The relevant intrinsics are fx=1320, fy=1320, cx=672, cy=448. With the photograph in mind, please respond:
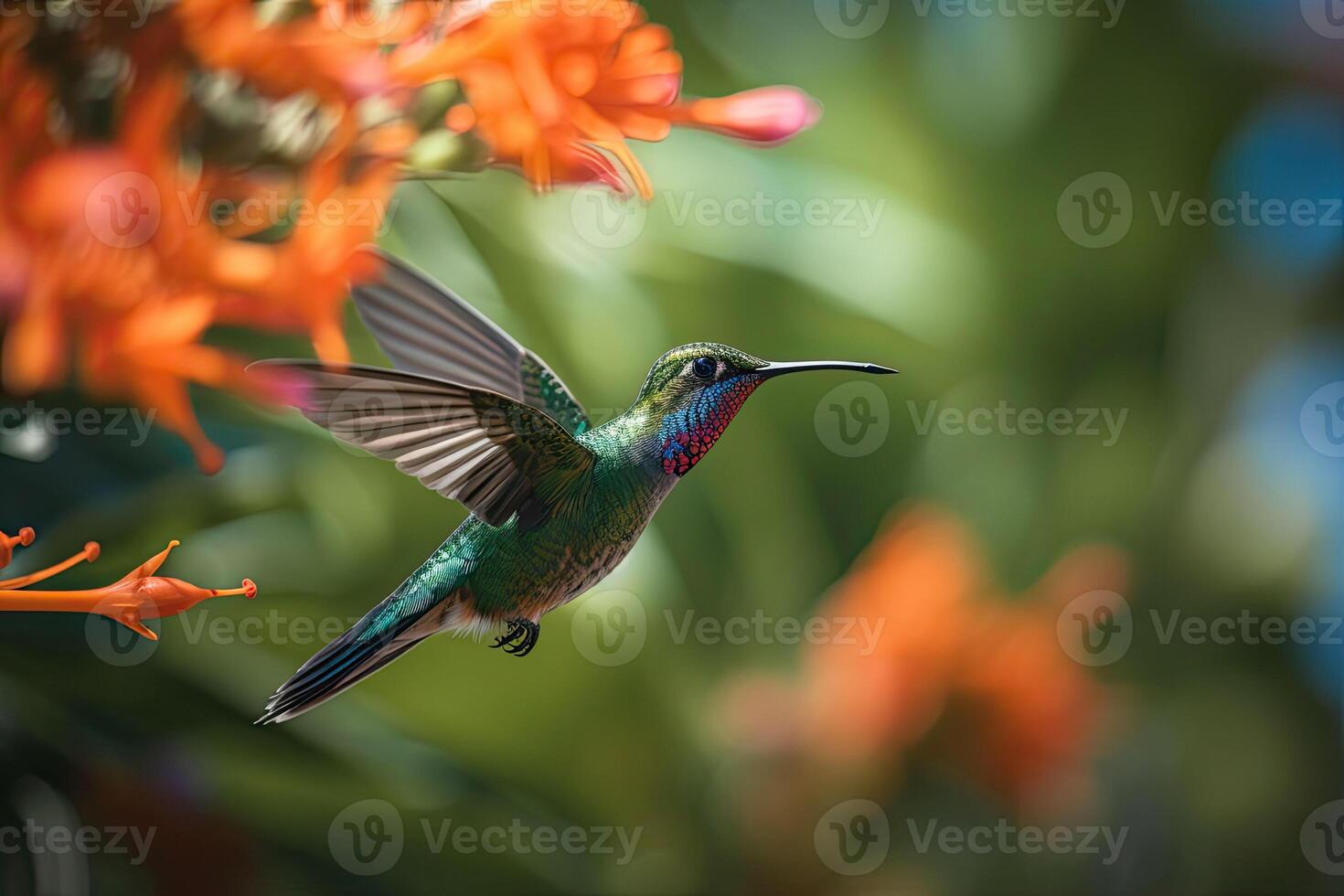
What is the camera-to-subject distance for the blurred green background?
2.23ft

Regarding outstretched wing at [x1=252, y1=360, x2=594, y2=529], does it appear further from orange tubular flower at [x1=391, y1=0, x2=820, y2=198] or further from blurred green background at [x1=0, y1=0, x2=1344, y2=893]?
blurred green background at [x1=0, y1=0, x2=1344, y2=893]

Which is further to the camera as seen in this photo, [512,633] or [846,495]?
[846,495]

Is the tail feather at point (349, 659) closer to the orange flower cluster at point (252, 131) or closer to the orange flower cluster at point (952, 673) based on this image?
the orange flower cluster at point (252, 131)

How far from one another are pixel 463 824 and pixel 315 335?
44 cm

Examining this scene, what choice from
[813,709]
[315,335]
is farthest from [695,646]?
[315,335]

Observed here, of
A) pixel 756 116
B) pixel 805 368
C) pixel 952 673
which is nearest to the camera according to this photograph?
pixel 805 368

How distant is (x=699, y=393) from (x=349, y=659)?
10 centimetres

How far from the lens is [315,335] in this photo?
1.35 feet

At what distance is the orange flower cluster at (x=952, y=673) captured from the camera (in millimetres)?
837

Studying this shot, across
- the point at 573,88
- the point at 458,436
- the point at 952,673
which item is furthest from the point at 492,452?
the point at 952,673

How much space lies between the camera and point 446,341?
0.39 m

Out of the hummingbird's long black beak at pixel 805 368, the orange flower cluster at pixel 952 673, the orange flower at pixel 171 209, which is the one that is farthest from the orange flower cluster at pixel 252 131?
the orange flower cluster at pixel 952 673

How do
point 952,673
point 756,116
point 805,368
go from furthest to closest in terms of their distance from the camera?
point 952,673 < point 756,116 < point 805,368

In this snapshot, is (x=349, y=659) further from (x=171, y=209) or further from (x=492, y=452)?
(x=171, y=209)
